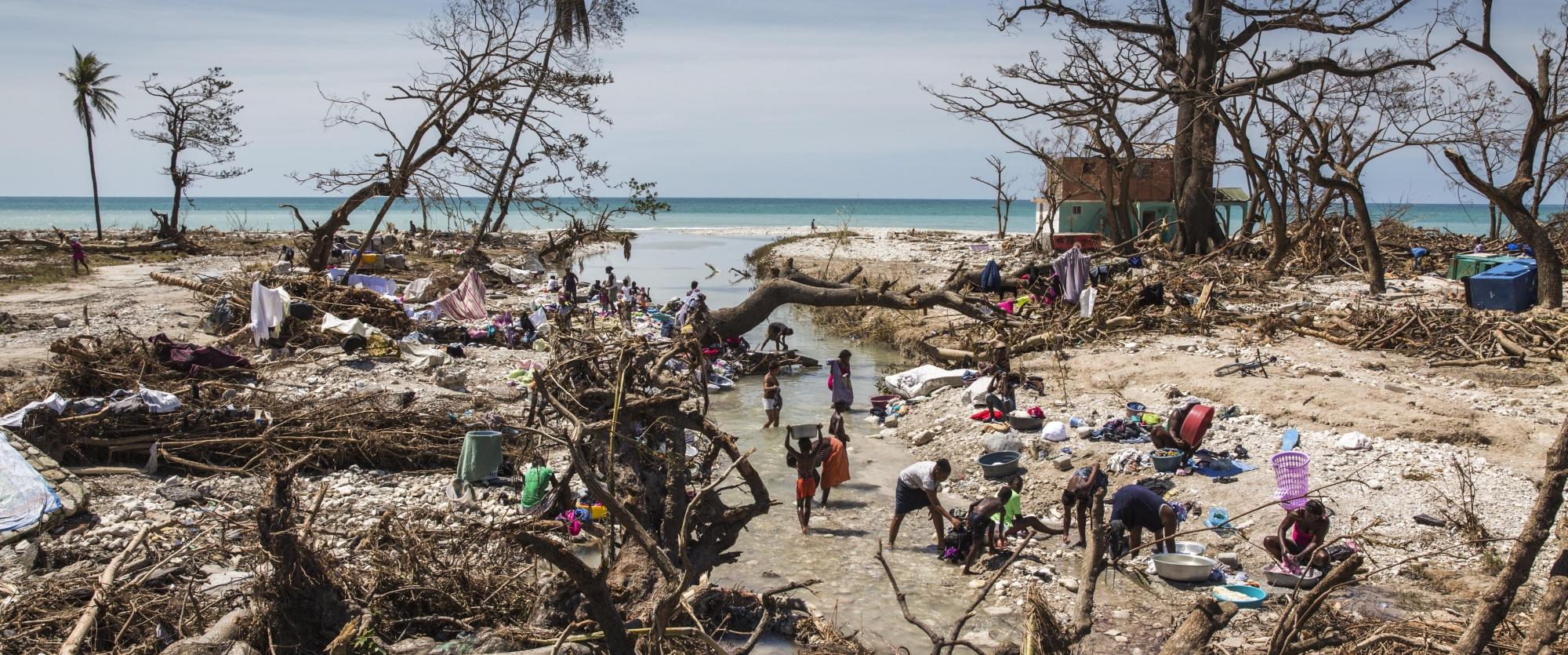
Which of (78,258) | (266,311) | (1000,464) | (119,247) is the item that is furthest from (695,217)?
(1000,464)

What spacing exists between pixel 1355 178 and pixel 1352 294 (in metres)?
1.98

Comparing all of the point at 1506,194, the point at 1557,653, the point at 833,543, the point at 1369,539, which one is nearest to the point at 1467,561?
the point at 1369,539

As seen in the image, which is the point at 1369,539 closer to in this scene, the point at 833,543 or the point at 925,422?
the point at 833,543

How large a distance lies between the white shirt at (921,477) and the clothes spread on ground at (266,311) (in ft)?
31.4

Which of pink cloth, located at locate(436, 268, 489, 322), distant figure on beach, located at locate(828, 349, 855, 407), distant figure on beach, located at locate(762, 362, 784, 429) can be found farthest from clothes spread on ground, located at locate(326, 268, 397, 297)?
distant figure on beach, located at locate(828, 349, 855, 407)

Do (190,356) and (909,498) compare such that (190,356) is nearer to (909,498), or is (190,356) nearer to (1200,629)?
(909,498)

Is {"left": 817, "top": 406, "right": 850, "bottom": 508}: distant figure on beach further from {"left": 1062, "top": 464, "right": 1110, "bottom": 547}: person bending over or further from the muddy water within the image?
{"left": 1062, "top": 464, "right": 1110, "bottom": 547}: person bending over

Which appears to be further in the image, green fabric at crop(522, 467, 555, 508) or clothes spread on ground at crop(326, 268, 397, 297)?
clothes spread on ground at crop(326, 268, 397, 297)

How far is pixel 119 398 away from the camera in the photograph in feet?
28.7

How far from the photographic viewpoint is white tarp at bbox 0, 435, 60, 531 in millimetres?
6656

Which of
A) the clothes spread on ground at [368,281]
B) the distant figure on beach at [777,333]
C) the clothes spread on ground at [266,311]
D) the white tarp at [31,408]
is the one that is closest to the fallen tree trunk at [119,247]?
the clothes spread on ground at [368,281]

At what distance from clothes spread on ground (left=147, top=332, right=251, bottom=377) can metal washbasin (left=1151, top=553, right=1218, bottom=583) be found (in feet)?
32.1

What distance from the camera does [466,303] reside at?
16766 millimetres

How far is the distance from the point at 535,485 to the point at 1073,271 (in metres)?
10.2
